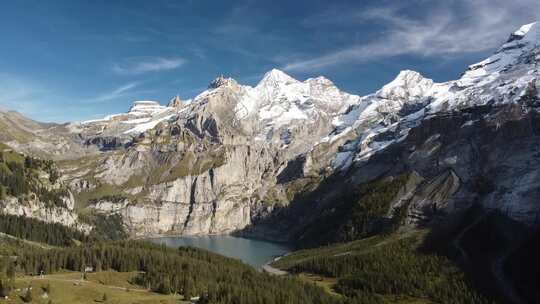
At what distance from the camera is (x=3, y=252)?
174m

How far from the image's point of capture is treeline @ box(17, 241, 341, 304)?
473 ft

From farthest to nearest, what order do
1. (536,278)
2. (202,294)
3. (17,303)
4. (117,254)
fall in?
(536,278), (117,254), (202,294), (17,303)

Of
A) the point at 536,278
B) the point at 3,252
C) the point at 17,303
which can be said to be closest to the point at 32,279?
the point at 17,303

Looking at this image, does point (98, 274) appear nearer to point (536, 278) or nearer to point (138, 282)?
point (138, 282)

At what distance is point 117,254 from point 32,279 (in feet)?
127

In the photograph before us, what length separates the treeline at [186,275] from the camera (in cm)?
14412

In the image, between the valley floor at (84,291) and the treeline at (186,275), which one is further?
the treeline at (186,275)

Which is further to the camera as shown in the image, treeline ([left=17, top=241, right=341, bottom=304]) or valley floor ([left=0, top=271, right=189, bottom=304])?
treeline ([left=17, top=241, right=341, bottom=304])

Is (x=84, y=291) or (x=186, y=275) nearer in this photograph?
(x=84, y=291)

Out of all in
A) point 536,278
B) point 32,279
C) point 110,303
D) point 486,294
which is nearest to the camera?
point 110,303

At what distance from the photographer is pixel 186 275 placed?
157750mm

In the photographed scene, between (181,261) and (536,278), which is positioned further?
(536,278)

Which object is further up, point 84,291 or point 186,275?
point 186,275

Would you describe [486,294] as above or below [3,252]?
below
